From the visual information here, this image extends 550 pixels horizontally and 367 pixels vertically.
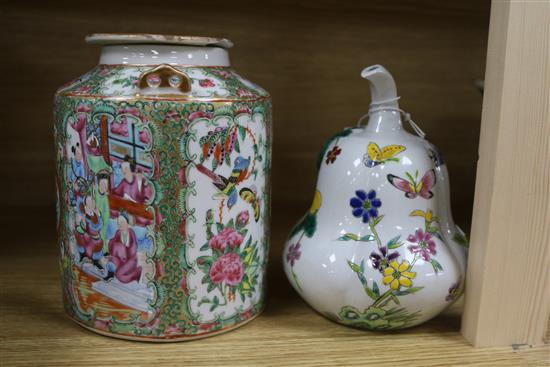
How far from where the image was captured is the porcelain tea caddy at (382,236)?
651mm

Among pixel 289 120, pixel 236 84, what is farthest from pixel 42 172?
pixel 236 84

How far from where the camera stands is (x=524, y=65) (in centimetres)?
59

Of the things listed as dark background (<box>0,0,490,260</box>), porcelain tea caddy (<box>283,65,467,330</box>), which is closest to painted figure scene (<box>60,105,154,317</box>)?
porcelain tea caddy (<box>283,65,467,330</box>)

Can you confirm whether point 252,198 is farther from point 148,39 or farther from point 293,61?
point 293,61

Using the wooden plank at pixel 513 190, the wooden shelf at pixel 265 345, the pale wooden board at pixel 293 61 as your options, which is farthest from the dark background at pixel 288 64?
the wooden plank at pixel 513 190

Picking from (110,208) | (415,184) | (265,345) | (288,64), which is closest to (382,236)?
(415,184)

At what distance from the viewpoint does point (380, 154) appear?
66 centimetres

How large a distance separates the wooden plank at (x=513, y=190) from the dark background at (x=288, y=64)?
14.4 inches

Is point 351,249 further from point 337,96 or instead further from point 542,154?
point 337,96

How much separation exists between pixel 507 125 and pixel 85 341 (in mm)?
473

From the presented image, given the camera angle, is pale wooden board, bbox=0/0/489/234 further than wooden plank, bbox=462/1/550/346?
Yes

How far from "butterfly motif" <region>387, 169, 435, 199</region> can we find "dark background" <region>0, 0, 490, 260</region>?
0.32 m

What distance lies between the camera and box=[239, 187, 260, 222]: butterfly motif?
660mm

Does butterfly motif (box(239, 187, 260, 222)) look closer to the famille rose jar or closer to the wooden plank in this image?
the famille rose jar
